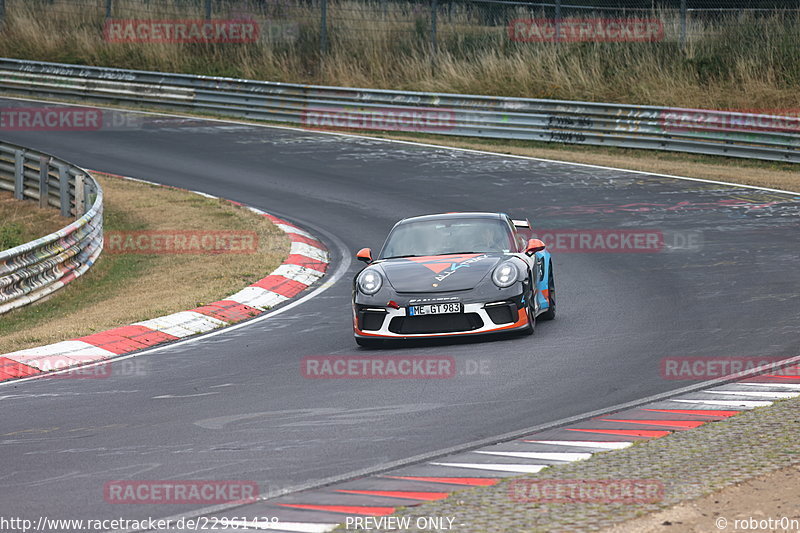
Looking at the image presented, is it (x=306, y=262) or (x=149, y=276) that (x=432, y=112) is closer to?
(x=306, y=262)

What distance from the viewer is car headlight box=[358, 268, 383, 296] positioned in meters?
10.3

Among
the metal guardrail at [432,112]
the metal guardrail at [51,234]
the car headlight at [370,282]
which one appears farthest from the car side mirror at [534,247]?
the metal guardrail at [432,112]

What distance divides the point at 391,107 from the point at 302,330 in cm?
1704

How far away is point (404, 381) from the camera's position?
8820mm

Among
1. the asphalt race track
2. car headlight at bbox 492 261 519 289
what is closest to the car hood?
car headlight at bbox 492 261 519 289

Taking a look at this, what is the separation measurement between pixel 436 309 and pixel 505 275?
2.44 ft

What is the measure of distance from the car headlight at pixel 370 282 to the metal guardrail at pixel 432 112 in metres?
14.5

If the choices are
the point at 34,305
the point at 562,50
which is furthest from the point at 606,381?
the point at 562,50

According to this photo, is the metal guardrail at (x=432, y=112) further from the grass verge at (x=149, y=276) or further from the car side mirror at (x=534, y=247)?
the car side mirror at (x=534, y=247)

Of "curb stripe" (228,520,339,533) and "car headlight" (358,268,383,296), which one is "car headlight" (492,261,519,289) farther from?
"curb stripe" (228,520,339,533)

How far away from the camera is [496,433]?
7.15m

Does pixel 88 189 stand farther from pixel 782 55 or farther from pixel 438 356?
pixel 782 55

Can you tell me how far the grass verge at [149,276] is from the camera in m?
12.1

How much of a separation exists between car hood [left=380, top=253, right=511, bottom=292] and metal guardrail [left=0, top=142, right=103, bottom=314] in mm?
4769
